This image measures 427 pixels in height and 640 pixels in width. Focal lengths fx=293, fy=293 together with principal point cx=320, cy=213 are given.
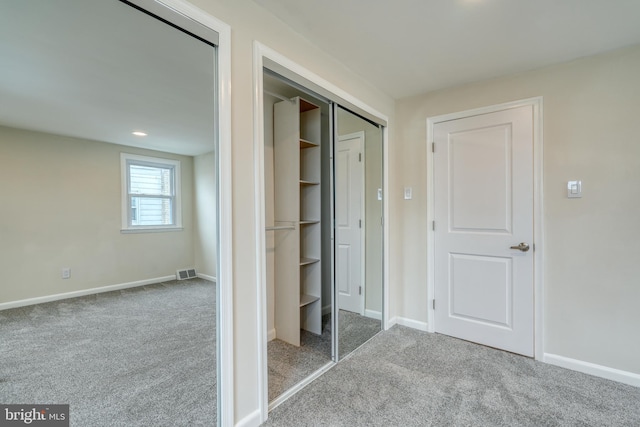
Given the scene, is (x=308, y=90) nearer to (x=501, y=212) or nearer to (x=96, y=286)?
(x=96, y=286)

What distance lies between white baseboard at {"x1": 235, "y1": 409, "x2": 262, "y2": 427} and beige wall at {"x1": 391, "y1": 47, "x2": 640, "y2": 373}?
2.29 m

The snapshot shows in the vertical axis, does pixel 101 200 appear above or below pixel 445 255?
above

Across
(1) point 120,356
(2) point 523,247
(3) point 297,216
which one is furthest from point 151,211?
(2) point 523,247

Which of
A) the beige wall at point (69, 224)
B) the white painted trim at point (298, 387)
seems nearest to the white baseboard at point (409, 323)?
the white painted trim at point (298, 387)

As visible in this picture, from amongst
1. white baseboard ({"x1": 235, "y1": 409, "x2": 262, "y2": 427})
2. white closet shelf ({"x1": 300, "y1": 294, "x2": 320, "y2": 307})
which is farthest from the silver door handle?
white baseboard ({"x1": 235, "y1": 409, "x2": 262, "y2": 427})

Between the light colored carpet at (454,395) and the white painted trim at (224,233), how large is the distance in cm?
39

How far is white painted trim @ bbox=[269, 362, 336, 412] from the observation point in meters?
1.81

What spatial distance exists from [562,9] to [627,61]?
88cm

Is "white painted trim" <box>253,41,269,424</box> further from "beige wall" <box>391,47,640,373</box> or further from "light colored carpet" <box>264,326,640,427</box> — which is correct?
"beige wall" <box>391,47,640,373</box>

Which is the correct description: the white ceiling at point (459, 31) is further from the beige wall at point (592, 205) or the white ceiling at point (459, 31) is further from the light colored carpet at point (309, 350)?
the light colored carpet at point (309, 350)

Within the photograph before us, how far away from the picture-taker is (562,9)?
66.1 inches

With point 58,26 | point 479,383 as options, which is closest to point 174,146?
point 58,26

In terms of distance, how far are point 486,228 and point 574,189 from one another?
0.67 metres

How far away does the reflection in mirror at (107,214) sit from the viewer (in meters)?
1.12
